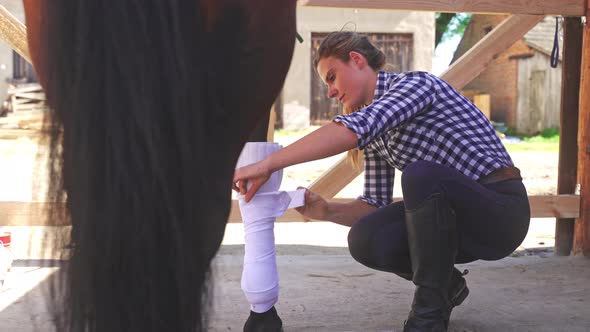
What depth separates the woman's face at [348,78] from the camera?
69.0 inches

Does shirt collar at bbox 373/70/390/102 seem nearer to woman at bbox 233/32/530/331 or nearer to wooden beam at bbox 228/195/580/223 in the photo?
woman at bbox 233/32/530/331

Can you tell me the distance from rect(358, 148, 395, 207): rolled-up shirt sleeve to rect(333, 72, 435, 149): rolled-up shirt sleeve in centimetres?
37

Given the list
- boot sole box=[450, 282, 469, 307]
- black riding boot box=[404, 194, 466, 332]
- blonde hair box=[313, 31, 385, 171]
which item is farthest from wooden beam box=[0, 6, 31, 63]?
boot sole box=[450, 282, 469, 307]

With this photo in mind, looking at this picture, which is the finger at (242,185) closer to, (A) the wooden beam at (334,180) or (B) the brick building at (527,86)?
(A) the wooden beam at (334,180)

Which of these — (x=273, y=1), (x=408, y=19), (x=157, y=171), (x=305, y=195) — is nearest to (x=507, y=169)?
(x=305, y=195)

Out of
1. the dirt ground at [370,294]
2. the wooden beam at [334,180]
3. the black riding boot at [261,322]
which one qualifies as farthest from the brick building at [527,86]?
the black riding boot at [261,322]

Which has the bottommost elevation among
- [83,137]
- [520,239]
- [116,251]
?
[520,239]

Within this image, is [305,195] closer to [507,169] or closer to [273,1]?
[507,169]

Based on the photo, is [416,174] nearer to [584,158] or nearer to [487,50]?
[487,50]

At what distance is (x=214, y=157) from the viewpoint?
0.78 meters

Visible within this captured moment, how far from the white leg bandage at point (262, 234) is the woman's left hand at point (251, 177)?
0.15 ft

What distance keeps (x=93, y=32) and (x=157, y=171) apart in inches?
6.5

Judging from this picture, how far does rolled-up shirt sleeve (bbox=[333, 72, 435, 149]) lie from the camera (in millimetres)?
1451

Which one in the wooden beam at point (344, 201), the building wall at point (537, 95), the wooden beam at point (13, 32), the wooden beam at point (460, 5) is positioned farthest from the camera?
the building wall at point (537, 95)
